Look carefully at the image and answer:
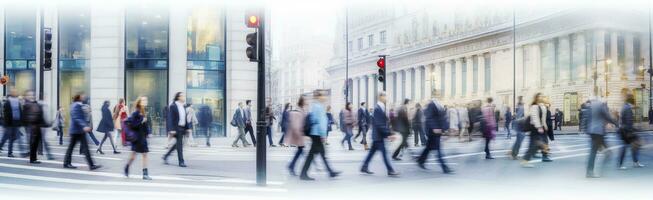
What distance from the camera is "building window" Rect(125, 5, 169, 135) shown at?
28578 mm

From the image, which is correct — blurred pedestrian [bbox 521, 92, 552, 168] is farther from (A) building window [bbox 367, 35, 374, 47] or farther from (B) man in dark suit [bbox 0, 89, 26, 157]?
(A) building window [bbox 367, 35, 374, 47]

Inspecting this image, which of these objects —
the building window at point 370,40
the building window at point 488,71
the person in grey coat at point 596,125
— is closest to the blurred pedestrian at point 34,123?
the person in grey coat at point 596,125

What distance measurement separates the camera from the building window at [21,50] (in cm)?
3031

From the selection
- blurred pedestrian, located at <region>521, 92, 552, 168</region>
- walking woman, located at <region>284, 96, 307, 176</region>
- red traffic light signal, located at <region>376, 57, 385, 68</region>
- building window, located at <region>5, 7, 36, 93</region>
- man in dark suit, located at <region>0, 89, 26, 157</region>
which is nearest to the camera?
walking woman, located at <region>284, 96, 307, 176</region>

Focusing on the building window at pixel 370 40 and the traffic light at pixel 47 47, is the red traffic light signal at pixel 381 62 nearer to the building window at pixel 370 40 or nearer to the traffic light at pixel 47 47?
the traffic light at pixel 47 47

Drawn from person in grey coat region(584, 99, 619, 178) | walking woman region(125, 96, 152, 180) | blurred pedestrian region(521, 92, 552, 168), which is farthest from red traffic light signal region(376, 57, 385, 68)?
walking woman region(125, 96, 152, 180)

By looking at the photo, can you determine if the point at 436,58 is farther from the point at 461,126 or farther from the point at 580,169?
the point at 580,169

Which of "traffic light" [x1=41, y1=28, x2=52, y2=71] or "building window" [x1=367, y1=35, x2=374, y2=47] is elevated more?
"building window" [x1=367, y1=35, x2=374, y2=47]

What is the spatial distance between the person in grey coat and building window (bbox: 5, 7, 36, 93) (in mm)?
25341

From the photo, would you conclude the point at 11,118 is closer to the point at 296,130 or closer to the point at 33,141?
the point at 33,141

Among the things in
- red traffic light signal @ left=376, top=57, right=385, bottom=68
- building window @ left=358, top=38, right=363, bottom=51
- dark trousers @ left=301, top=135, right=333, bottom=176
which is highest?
building window @ left=358, top=38, right=363, bottom=51

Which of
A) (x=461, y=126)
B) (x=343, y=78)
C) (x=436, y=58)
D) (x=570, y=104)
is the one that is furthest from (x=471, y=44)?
(x=461, y=126)

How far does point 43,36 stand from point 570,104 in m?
45.7

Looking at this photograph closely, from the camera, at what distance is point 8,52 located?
30594mm
